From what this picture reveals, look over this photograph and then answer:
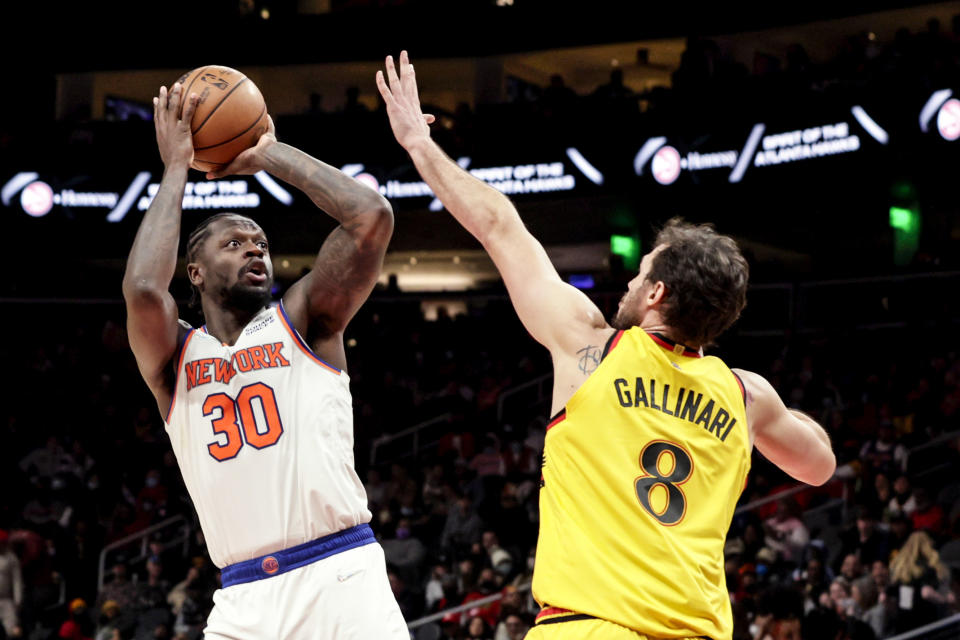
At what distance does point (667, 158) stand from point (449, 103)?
8.75 m

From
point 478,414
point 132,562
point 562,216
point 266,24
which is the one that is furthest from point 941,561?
point 266,24

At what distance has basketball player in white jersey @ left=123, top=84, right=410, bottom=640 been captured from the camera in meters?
3.62

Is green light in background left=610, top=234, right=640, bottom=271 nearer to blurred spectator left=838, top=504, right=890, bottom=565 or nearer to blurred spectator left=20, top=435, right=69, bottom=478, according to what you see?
blurred spectator left=20, top=435, right=69, bottom=478

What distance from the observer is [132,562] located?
1473cm

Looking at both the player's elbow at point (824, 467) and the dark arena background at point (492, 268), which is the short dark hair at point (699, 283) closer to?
the player's elbow at point (824, 467)

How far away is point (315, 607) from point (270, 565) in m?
0.20

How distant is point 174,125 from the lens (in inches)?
158

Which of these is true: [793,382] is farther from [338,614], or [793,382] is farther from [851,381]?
[338,614]

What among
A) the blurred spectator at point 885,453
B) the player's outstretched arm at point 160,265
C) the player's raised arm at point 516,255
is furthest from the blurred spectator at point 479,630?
the player's raised arm at point 516,255

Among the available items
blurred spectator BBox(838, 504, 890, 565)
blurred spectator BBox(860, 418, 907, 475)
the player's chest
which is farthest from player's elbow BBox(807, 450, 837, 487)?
blurred spectator BBox(860, 418, 907, 475)

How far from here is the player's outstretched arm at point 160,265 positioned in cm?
378

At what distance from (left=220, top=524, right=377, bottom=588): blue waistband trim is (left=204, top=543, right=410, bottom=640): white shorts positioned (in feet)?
0.05

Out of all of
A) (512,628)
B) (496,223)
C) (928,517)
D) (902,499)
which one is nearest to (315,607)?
(496,223)

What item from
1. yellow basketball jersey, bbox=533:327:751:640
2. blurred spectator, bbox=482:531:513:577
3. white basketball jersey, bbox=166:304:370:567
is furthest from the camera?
blurred spectator, bbox=482:531:513:577
